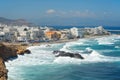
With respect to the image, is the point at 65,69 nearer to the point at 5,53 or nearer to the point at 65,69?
the point at 65,69

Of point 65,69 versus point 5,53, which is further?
point 5,53

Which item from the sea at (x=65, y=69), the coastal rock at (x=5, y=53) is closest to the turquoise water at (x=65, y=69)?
the sea at (x=65, y=69)

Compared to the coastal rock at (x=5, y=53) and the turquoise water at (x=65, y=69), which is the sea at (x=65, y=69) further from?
the coastal rock at (x=5, y=53)

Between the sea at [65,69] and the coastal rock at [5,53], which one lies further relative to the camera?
the coastal rock at [5,53]

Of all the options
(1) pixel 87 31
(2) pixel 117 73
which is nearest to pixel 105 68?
(2) pixel 117 73

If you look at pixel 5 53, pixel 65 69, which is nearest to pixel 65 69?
pixel 65 69

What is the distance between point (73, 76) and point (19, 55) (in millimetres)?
20623

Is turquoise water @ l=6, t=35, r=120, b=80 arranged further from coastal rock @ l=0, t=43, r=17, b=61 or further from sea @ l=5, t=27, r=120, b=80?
coastal rock @ l=0, t=43, r=17, b=61

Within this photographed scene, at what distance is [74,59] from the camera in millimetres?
50094

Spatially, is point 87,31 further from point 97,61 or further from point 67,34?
point 97,61

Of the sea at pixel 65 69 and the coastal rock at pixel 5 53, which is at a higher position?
the coastal rock at pixel 5 53

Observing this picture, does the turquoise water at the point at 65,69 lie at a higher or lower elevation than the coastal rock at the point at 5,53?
lower

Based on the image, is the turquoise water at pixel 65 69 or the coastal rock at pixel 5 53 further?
the coastal rock at pixel 5 53

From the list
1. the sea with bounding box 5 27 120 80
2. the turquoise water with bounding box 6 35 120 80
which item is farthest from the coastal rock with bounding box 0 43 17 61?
the turquoise water with bounding box 6 35 120 80
